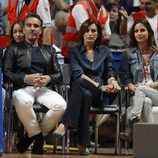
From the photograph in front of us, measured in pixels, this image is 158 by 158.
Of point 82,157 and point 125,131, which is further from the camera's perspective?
point 125,131

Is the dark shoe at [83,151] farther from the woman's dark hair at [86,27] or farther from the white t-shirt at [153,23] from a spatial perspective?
the white t-shirt at [153,23]

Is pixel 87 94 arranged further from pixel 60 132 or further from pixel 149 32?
pixel 149 32

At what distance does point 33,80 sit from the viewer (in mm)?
7566

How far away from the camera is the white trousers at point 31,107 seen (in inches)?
292

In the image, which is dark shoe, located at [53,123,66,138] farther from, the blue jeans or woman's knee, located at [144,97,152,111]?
woman's knee, located at [144,97,152,111]

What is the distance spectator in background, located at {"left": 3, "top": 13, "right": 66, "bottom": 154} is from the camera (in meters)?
7.45

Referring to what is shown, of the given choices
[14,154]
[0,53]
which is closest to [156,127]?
[14,154]

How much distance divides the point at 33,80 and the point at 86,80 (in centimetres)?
58

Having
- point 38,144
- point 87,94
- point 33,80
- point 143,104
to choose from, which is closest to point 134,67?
point 143,104

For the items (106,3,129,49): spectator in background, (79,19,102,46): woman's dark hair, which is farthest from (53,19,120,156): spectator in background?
(106,3,129,49): spectator in background

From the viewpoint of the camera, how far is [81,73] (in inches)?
307

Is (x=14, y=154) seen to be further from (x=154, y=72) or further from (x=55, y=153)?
(x=154, y=72)

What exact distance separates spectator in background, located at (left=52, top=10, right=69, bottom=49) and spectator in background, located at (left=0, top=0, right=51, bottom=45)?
0.57 metres

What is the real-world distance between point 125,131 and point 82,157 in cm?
73
